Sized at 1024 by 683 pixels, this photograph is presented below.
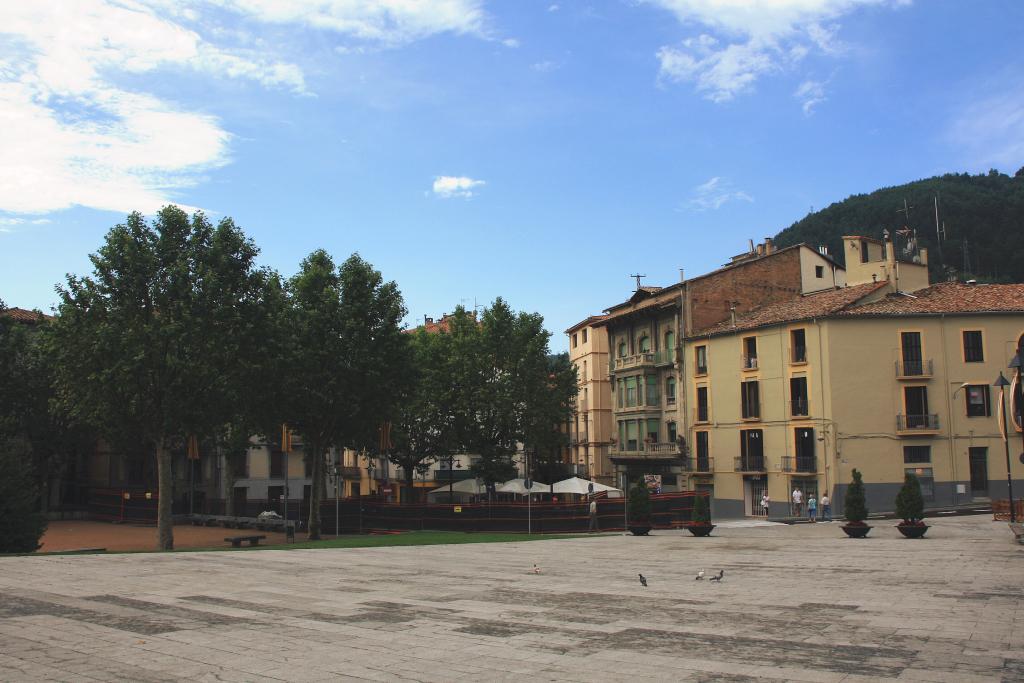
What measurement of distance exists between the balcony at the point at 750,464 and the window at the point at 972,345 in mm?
12588

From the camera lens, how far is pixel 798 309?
164 ft

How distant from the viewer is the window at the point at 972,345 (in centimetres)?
4553

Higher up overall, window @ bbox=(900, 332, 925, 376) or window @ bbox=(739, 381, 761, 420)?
window @ bbox=(900, 332, 925, 376)

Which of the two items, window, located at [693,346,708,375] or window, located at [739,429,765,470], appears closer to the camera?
window, located at [739,429,765,470]

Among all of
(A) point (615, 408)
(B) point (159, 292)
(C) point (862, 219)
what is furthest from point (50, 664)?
(C) point (862, 219)

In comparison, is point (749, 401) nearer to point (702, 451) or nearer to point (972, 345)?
point (702, 451)

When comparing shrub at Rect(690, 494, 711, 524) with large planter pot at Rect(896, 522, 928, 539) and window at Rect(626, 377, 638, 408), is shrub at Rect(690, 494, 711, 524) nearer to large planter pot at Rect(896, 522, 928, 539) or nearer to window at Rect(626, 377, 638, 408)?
large planter pot at Rect(896, 522, 928, 539)

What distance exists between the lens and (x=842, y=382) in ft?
150

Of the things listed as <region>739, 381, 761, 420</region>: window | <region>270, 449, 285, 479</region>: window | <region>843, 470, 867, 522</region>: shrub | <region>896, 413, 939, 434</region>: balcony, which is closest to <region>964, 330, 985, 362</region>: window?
<region>896, 413, 939, 434</region>: balcony

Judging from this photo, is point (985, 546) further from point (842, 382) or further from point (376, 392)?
point (376, 392)

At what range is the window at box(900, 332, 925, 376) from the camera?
1796 inches

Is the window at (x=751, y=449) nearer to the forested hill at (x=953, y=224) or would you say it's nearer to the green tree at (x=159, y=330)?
the green tree at (x=159, y=330)

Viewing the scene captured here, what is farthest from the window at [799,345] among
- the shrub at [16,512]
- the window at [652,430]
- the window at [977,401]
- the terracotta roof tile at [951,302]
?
the shrub at [16,512]

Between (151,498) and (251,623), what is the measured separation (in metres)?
44.5
